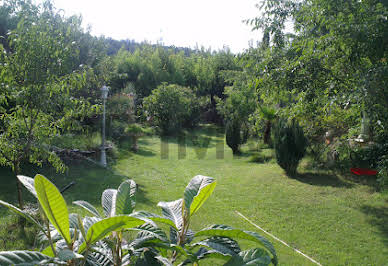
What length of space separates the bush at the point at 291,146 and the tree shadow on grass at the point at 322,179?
10.2 inches

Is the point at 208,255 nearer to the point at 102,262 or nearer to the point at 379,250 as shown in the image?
the point at 102,262

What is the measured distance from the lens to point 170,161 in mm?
9484

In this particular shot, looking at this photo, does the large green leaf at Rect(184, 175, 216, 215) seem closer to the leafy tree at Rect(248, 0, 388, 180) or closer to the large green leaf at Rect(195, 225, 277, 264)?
the large green leaf at Rect(195, 225, 277, 264)

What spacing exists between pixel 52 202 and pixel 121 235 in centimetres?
42

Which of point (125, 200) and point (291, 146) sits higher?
point (125, 200)

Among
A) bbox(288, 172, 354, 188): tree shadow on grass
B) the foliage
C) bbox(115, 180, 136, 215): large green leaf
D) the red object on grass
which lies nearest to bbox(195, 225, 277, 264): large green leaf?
the foliage

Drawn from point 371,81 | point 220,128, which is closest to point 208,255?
point 371,81

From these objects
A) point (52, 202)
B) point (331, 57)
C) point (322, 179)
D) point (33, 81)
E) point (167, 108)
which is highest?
point (331, 57)

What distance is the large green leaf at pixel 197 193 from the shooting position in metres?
1.37

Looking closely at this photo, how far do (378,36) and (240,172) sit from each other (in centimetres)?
491

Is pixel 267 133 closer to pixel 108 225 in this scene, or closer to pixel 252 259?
pixel 252 259

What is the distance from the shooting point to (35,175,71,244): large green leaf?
3.53 ft

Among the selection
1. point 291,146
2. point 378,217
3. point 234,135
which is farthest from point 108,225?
point 234,135

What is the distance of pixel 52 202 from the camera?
1.11 meters
